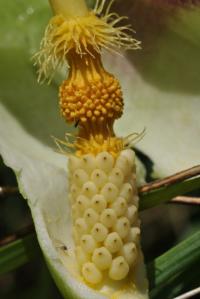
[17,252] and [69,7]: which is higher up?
[69,7]

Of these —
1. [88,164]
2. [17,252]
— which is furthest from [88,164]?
[17,252]

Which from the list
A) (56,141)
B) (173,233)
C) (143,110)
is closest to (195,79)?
(143,110)

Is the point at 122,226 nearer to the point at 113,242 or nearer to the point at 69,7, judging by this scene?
the point at 113,242

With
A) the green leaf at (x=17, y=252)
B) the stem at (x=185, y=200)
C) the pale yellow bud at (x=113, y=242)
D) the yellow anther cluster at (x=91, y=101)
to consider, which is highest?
the yellow anther cluster at (x=91, y=101)

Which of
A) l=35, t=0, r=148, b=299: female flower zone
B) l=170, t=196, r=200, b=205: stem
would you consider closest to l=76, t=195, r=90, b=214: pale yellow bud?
l=35, t=0, r=148, b=299: female flower zone

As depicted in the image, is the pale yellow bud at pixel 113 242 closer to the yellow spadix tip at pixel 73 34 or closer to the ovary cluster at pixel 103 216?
the ovary cluster at pixel 103 216

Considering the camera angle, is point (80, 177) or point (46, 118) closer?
point (80, 177)

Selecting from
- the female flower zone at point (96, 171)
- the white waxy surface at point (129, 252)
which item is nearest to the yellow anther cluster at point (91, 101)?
the female flower zone at point (96, 171)
